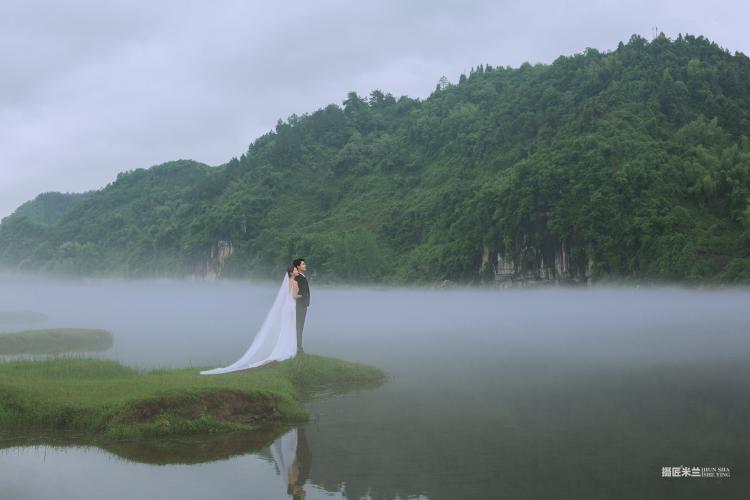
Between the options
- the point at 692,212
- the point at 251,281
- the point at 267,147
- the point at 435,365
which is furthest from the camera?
the point at 267,147

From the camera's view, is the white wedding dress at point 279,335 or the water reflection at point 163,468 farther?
the white wedding dress at point 279,335

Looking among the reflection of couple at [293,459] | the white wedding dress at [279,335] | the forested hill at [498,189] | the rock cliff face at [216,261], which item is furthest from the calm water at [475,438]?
the rock cliff face at [216,261]

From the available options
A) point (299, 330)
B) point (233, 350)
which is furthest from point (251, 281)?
point (299, 330)

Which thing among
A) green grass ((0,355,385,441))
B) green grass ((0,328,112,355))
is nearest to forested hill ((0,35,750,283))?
green grass ((0,328,112,355))

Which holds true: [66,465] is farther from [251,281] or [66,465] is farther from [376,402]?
[251,281]

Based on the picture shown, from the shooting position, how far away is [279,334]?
68.7 feet

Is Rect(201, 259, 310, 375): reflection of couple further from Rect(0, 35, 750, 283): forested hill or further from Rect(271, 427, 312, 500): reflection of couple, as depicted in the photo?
Rect(0, 35, 750, 283): forested hill

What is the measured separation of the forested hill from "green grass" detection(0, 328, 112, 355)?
58281 mm

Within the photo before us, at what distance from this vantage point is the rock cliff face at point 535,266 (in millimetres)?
93250

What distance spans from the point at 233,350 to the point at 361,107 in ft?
565

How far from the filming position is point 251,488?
36.5 feet

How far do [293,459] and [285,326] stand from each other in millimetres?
8210

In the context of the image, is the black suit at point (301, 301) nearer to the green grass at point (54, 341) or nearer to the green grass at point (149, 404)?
the green grass at point (149, 404)

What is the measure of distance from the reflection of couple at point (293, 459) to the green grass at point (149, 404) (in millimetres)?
1146
